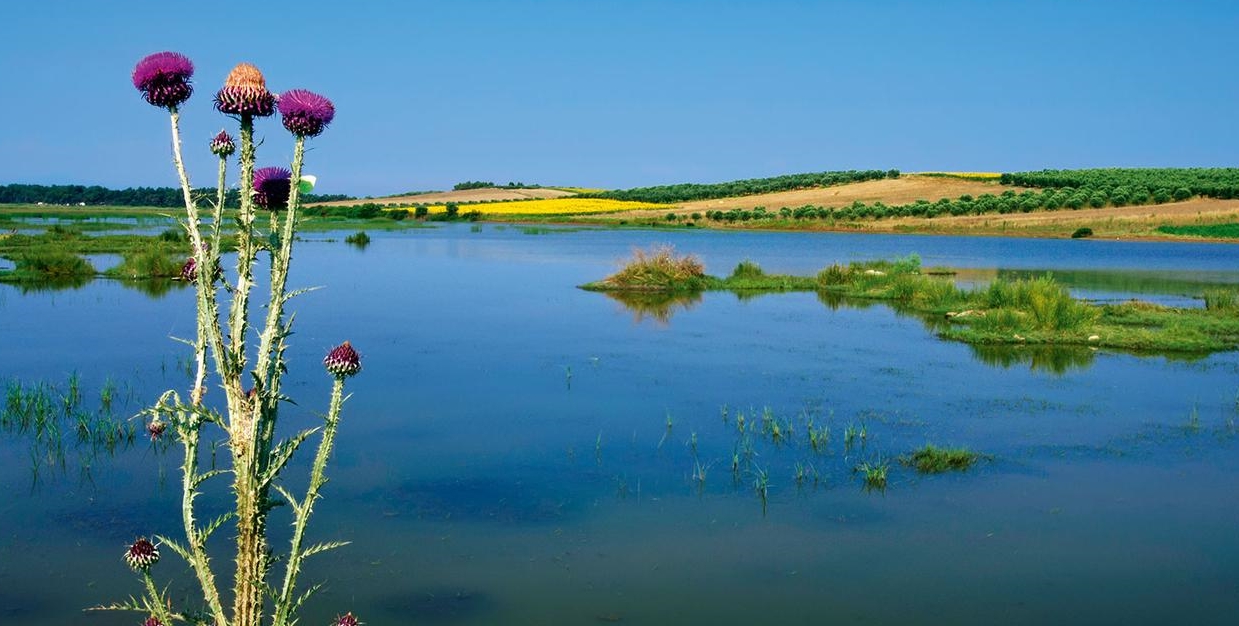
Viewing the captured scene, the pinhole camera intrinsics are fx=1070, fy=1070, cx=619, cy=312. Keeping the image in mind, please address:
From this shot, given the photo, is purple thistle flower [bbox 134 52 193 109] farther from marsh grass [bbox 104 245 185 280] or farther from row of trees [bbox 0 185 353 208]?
row of trees [bbox 0 185 353 208]

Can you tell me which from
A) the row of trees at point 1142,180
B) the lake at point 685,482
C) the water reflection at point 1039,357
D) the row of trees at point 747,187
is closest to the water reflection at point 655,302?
the lake at point 685,482

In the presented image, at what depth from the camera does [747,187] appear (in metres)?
95.8

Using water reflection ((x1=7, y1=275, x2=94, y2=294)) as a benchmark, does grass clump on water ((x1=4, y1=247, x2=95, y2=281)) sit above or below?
above

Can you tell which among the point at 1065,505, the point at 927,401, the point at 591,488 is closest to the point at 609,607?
the point at 591,488

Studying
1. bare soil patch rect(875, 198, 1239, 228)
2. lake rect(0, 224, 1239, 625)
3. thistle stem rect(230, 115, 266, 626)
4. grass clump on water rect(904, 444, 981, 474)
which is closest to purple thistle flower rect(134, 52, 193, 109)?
thistle stem rect(230, 115, 266, 626)

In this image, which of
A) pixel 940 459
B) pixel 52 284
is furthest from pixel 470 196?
pixel 940 459

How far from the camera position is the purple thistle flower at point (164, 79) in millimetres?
3439

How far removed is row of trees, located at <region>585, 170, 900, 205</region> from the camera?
91.4m

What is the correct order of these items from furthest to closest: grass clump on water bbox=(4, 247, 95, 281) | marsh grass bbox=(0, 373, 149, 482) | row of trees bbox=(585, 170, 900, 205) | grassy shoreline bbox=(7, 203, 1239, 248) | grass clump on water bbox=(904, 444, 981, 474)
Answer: row of trees bbox=(585, 170, 900, 205) → grassy shoreline bbox=(7, 203, 1239, 248) → grass clump on water bbox=(4, 247, 95, 281) → grass clump on water bbox=(904, 444, 981, 474) → marsh grass bbox=(0, 373, 149, 482)

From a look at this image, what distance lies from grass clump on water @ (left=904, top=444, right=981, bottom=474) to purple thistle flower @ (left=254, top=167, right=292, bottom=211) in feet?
21.4

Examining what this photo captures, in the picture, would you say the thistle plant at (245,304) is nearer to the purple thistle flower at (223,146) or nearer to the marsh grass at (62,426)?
the purple thistle flower at (223,146)

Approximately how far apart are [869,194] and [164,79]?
76609 mm

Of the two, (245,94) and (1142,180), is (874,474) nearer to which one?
(245,94)

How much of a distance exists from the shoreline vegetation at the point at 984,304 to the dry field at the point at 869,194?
47.0 meters
